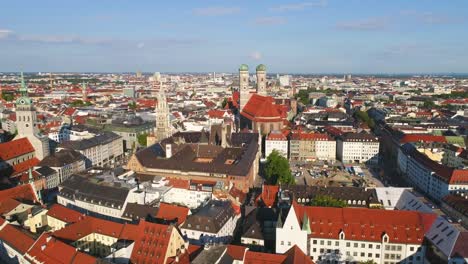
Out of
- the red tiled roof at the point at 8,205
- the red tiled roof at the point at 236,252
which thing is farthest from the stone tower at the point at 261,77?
the red tiled roof at the point at 236,252

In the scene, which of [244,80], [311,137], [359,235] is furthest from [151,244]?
[244,80]

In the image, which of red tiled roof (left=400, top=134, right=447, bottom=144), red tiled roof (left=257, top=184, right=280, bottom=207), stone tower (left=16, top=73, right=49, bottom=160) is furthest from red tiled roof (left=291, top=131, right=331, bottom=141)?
stone tower (left=16, top=73, right=49, bottom=160)

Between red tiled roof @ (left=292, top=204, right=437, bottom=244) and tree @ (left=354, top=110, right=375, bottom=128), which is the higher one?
tree @ (left=354, top=110, right=375, bottom=128)

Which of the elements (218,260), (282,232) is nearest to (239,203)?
(282,232)

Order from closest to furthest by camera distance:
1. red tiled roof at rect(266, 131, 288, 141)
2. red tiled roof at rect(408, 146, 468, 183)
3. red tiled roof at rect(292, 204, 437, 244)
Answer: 1. red tiled roof at rect(292, 204, 437, 244)
2. red tiled roof at rect(408, 146, 468, 183)
3. red tiled roof at rect(266, 131, 288, 141)

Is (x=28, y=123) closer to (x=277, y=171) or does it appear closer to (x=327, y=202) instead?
(x=277, y=171)

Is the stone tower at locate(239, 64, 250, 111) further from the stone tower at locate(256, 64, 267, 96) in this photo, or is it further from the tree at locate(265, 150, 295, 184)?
the tree at locate(265, 150, 295, 184)
